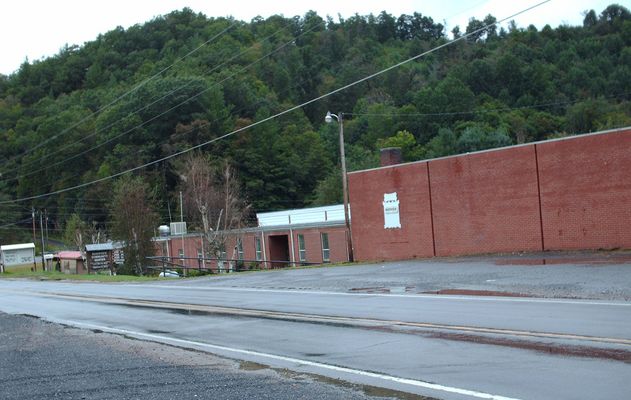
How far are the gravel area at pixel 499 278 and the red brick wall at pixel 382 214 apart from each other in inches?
215

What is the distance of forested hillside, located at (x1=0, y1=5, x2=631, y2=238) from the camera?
74.4m

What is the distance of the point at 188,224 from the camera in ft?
274

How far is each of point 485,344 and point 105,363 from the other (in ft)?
18.4

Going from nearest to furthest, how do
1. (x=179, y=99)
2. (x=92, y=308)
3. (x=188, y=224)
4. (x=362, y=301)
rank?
(x=362, y=301)
(x=92, y=308)
(x=179, y=99)
(x=188, y=224)

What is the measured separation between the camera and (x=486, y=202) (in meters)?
31.5

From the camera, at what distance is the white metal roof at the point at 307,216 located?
181 ft

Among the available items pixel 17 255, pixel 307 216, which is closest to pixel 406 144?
pixel 307 216

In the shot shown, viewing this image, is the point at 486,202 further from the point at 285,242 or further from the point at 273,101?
the point at 273,101

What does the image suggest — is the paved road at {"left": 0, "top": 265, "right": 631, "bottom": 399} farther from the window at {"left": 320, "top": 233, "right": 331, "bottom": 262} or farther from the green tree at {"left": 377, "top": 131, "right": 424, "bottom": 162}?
the green tree at {"left": 377, "top": 131, "right": 424, "bottom": 162}

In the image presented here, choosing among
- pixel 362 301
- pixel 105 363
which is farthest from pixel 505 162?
pixel 105 363

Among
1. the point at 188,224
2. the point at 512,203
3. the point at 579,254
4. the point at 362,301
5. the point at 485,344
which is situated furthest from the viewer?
the point at 188,224

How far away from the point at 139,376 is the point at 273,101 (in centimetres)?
8486

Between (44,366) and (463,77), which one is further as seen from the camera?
(463,77)

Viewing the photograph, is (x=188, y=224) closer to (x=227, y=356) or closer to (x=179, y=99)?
(x=179, y=99)
